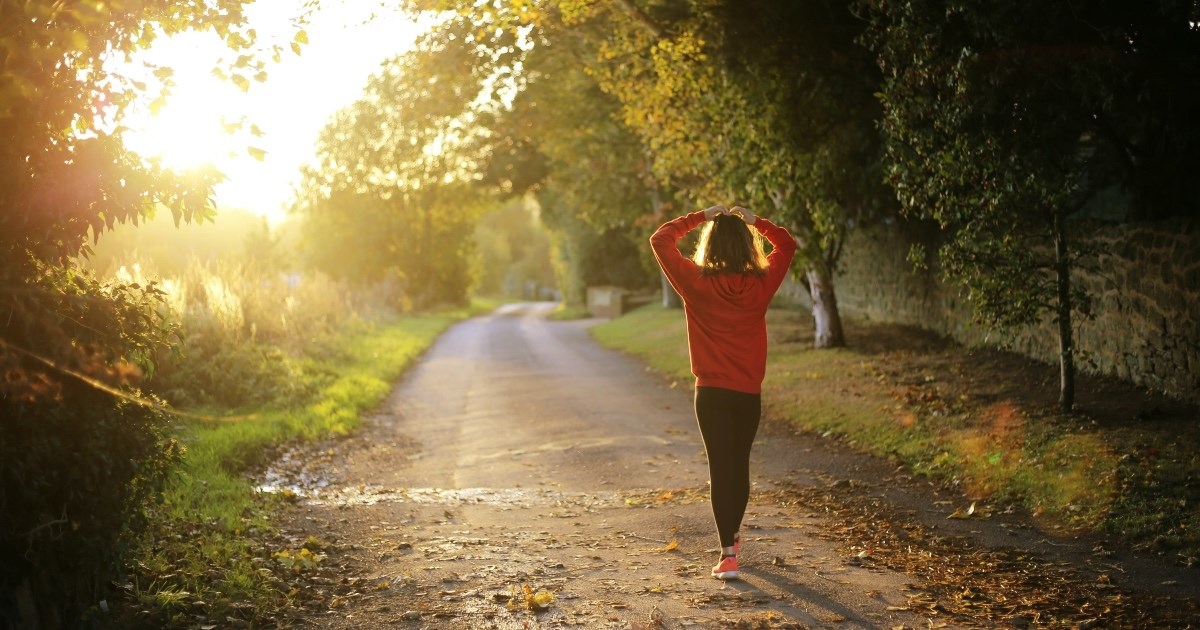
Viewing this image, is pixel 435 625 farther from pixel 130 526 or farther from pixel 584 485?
pixel 584 485

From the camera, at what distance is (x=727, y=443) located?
257 inches

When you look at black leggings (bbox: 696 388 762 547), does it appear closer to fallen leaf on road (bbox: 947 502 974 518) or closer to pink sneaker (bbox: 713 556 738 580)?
pink sneaker (bbox: 713 556 738 580)

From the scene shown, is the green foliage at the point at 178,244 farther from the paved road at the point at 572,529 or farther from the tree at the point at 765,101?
the tree at the point at 765,101

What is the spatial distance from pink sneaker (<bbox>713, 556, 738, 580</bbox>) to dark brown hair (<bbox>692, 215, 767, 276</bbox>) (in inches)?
67.7

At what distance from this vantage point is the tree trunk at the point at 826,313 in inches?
786

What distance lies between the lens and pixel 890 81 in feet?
38.4

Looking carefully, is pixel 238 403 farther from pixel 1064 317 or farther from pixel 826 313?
pixel 826 313

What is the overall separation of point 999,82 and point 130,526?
8381 mm

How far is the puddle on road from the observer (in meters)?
9.35

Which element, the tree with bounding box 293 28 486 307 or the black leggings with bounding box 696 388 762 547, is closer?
the black leggings with bounding box 696 388 762 547

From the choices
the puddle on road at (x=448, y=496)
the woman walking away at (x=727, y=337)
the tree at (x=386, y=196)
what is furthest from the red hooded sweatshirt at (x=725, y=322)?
the tree at (x=386, y=196)

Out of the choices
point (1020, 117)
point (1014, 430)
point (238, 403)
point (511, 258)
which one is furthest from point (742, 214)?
point (511, 258)

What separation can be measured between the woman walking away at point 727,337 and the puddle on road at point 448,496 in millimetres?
2709

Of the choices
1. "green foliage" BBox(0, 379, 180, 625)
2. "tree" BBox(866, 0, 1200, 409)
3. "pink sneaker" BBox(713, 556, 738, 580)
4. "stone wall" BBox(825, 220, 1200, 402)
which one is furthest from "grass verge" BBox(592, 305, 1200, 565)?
"green foliage" BBox(0, 379, 180, 625)
